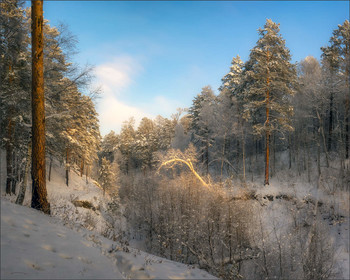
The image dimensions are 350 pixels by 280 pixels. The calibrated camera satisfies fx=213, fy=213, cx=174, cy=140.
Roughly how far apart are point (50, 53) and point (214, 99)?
26.8 metres

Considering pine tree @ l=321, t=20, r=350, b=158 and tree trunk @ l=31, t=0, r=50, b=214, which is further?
pine tree @ l=321, t=20, r=350, b=158

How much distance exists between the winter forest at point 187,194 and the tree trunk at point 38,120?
0.03 metres

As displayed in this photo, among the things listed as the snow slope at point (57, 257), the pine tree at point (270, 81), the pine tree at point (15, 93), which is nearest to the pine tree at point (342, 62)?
the pine tree at point (270, 81)

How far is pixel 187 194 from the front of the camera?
60.3 feet

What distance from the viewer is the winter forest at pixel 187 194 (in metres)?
5.45

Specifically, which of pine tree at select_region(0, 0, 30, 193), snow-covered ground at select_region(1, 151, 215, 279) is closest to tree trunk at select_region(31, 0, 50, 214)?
snow-covered ground at select_region(1, 151, 215, 279)

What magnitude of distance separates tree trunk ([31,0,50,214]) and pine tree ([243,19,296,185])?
53.5 feet

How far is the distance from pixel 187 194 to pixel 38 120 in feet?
45.7

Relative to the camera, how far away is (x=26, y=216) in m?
5.02

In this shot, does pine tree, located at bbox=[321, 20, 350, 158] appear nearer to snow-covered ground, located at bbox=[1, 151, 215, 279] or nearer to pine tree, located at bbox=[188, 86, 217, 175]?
pine tree, located at bbox=[188, 86, 217, 175]

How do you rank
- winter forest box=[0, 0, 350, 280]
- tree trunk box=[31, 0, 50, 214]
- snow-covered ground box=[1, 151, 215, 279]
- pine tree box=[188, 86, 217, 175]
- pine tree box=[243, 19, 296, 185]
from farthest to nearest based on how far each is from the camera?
pine tree box=[188, 86, 217, 175]
pine tree box=[243, 19, 296, 185]
tree trunk box=[31, 0, 50, 214]
winter forest box=[0, 0, 350, 280]
snow-covered ground box=[1, 151, 215, 279]

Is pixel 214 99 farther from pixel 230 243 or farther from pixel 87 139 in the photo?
pixel 230 243

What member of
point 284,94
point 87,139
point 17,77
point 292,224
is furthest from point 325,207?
point 87,139

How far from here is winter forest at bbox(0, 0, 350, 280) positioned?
545 centimetres
